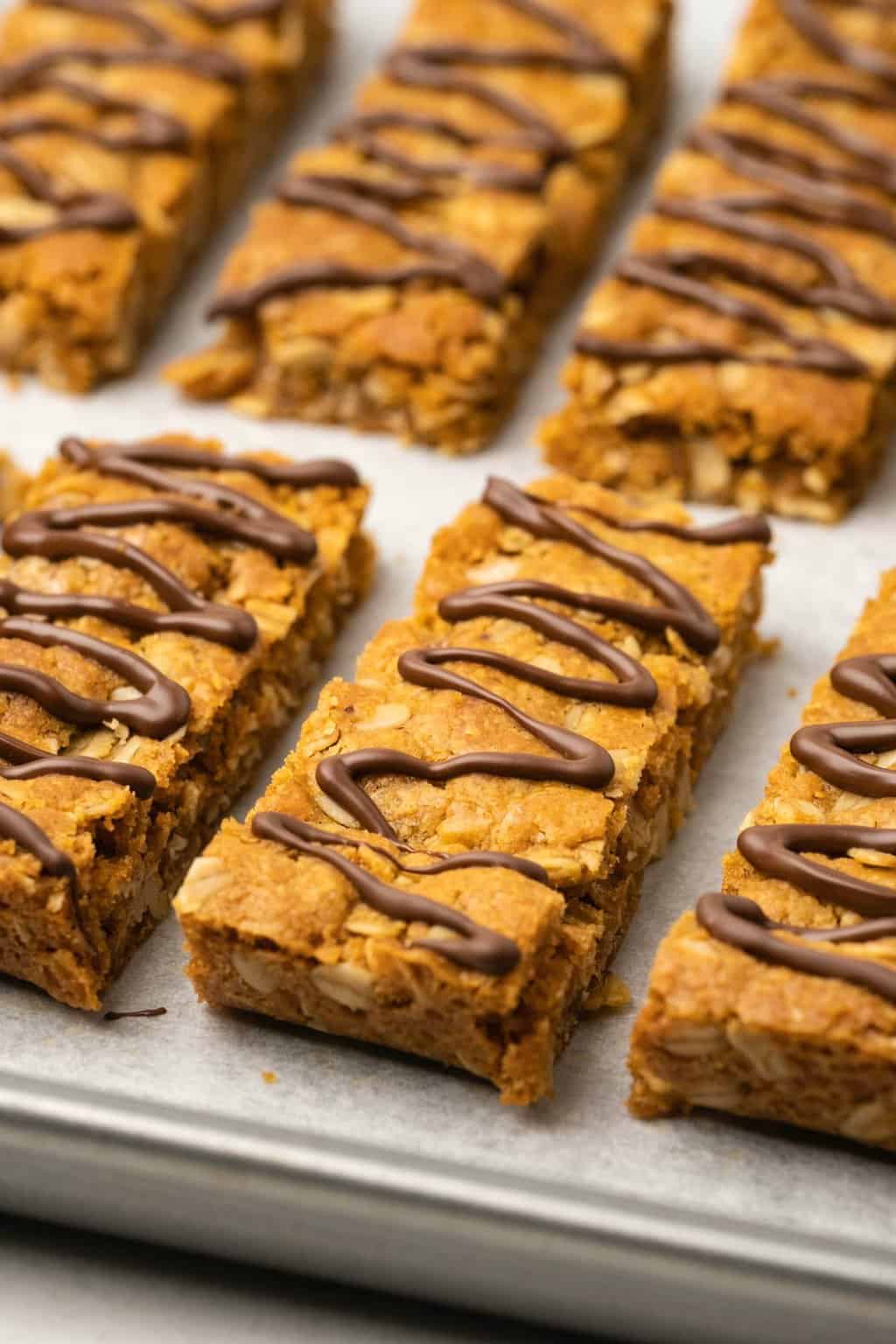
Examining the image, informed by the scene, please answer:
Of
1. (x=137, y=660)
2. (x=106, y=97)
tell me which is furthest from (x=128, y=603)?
(x=106, y=97)

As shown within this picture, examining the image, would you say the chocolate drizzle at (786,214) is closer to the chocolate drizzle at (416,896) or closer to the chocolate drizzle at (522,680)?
the chocolate drizzle at (522,680)

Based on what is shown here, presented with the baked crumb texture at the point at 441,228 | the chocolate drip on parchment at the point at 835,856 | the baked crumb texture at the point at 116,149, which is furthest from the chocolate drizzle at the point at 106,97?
the chocolate drip on parchment at the point at 835,856

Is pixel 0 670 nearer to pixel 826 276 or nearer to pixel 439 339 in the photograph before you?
pixel 439 339

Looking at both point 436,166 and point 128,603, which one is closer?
point 128,603

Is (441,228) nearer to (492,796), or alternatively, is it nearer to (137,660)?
(137,660)

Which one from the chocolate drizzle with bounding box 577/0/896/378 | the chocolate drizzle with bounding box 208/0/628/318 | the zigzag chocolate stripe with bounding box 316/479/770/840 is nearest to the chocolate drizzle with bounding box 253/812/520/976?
the zigzag chocolate stripe with bounding box 316/479/770/840

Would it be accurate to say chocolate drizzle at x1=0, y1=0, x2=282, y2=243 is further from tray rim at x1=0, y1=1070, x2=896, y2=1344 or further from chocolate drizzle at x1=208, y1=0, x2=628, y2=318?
tray rim at x1=0, y1=1070, x2=896, y2=1344
